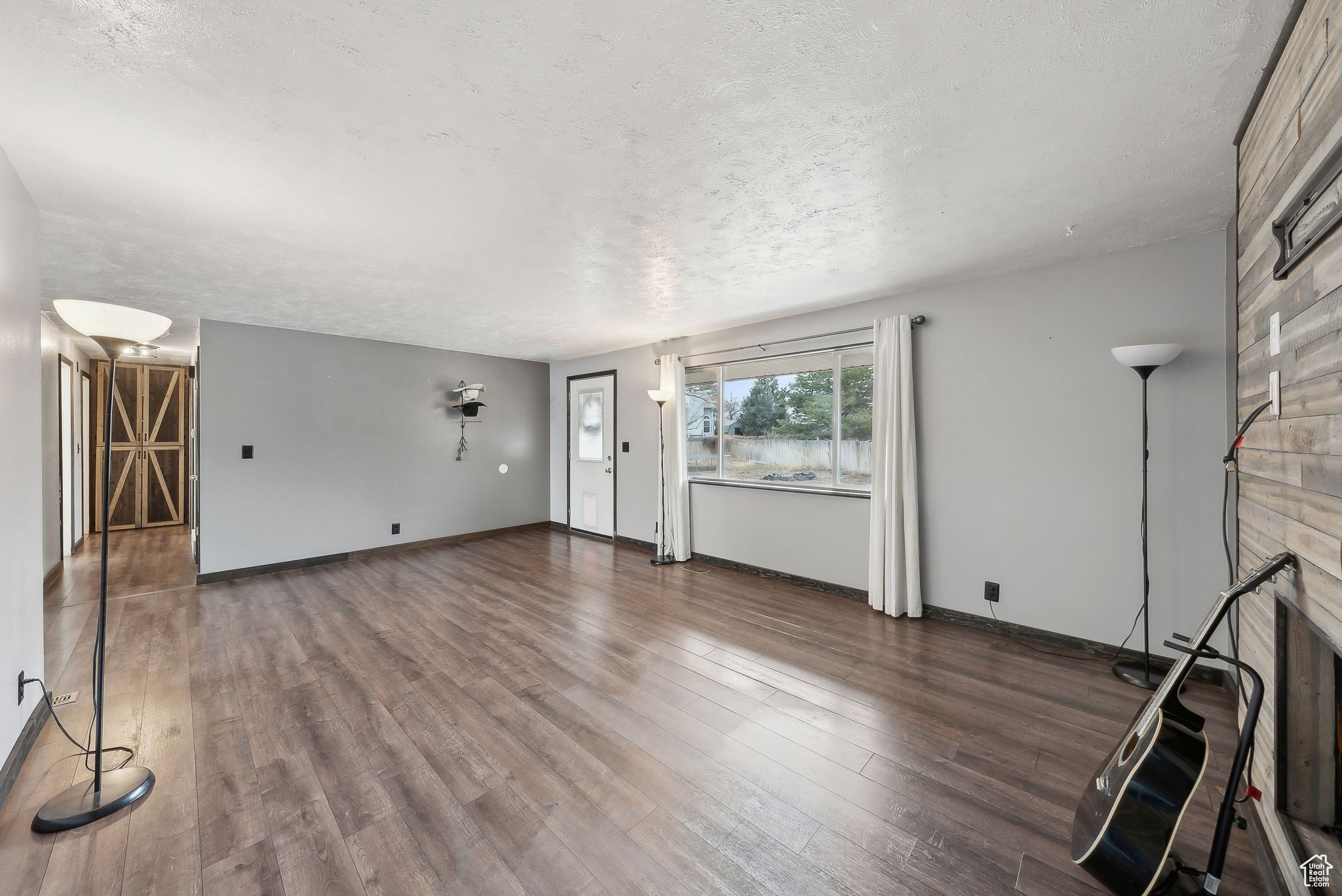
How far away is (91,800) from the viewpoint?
5.98ft

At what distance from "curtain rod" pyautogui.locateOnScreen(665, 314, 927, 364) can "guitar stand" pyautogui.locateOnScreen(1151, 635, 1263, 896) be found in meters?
2.74

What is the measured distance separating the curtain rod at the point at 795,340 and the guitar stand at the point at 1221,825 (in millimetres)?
2743

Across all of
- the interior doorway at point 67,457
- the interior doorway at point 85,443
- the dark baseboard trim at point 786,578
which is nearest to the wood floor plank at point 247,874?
the dark baseboard trim at point 786,578

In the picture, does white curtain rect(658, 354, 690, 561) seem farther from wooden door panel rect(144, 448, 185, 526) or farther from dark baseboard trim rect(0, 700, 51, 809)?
wooden door panel rect(144, 448, 185, 526)

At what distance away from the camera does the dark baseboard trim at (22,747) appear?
185 cm

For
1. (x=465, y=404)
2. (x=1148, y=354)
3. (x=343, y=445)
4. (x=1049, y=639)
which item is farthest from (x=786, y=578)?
(x=343, y=445)

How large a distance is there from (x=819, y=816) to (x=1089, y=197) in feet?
9.42

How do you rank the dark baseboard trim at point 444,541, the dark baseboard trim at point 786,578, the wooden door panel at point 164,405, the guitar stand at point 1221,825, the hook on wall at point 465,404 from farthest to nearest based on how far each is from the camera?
1. the wooden door panel at point 164,405
2. the hook on wall at point 465,404
3. the dark baseboard trim at point 444,541
4. the dark baseboard trim at point 786,578
5. the guitar stand at point 1221,825

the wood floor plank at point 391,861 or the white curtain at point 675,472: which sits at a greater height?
the white curtain at point 675,472

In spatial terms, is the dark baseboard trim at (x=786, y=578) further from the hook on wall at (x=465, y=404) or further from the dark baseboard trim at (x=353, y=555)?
the hook on wall at (x=465, y=404)

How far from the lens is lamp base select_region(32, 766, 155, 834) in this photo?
1730mm

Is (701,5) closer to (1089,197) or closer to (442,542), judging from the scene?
(1089,197)

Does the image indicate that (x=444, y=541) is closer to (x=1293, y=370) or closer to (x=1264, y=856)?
(x=1264, y=856)

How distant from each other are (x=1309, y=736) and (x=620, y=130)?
2796 mm
